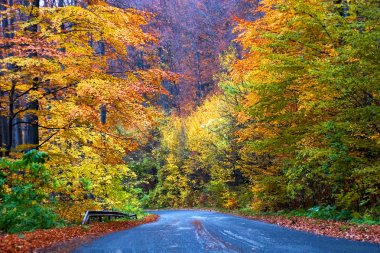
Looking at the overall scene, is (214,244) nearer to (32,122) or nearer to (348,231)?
(348,231)

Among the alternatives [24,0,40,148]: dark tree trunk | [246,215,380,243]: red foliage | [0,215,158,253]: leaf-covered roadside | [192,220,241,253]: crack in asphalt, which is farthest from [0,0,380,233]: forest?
[192,220,241,253]: crack in asphalt

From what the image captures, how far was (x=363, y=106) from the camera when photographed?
12094mm

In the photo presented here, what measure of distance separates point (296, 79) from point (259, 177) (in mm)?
7192

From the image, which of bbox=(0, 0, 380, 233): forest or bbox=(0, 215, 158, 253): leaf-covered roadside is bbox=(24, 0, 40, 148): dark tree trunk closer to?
bbox=(0, 0, 380, 233): forest

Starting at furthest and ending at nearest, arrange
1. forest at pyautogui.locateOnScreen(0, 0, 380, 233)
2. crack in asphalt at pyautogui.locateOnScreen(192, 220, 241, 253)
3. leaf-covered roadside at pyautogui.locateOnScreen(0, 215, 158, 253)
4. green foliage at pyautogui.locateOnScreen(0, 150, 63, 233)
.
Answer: forest at pyautogui.locateOnScreen(0, 0, 380, 233), green foliage at pyautogui.locateOnScreen(0, 150, 63, 233), leaf-covered roadside at pyautogui.locateOnScreen(0, 215, 158, 253), crack in asphalt at pyautogui.locateOnScreen(192, 220, 241, 253)

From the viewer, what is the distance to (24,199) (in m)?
11.1

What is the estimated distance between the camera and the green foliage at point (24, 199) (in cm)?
1085

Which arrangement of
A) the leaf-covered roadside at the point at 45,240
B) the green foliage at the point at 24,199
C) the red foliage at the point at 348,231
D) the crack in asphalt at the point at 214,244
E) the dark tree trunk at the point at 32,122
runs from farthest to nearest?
the dark tree trunk at the point at 32,122 < the green foliage at the point at 24,199 < the red foliage at the point at 348,231 < the leaf-covered roadside at the point at 45,240 < the crack in asphalt at the point at 214,244

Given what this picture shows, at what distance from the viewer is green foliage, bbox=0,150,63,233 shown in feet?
Result: 35.6

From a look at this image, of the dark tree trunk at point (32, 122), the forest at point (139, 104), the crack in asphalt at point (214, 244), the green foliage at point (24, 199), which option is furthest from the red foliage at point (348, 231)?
the dark tree trunk at point (32, 122)

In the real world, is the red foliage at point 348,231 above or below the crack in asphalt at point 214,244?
below

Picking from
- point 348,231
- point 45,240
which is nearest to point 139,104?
point 45,240

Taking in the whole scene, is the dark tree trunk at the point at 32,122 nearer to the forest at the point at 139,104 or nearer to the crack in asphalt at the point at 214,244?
the forest at the point at 139,104

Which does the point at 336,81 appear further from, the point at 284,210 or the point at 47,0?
the point at 47,0
